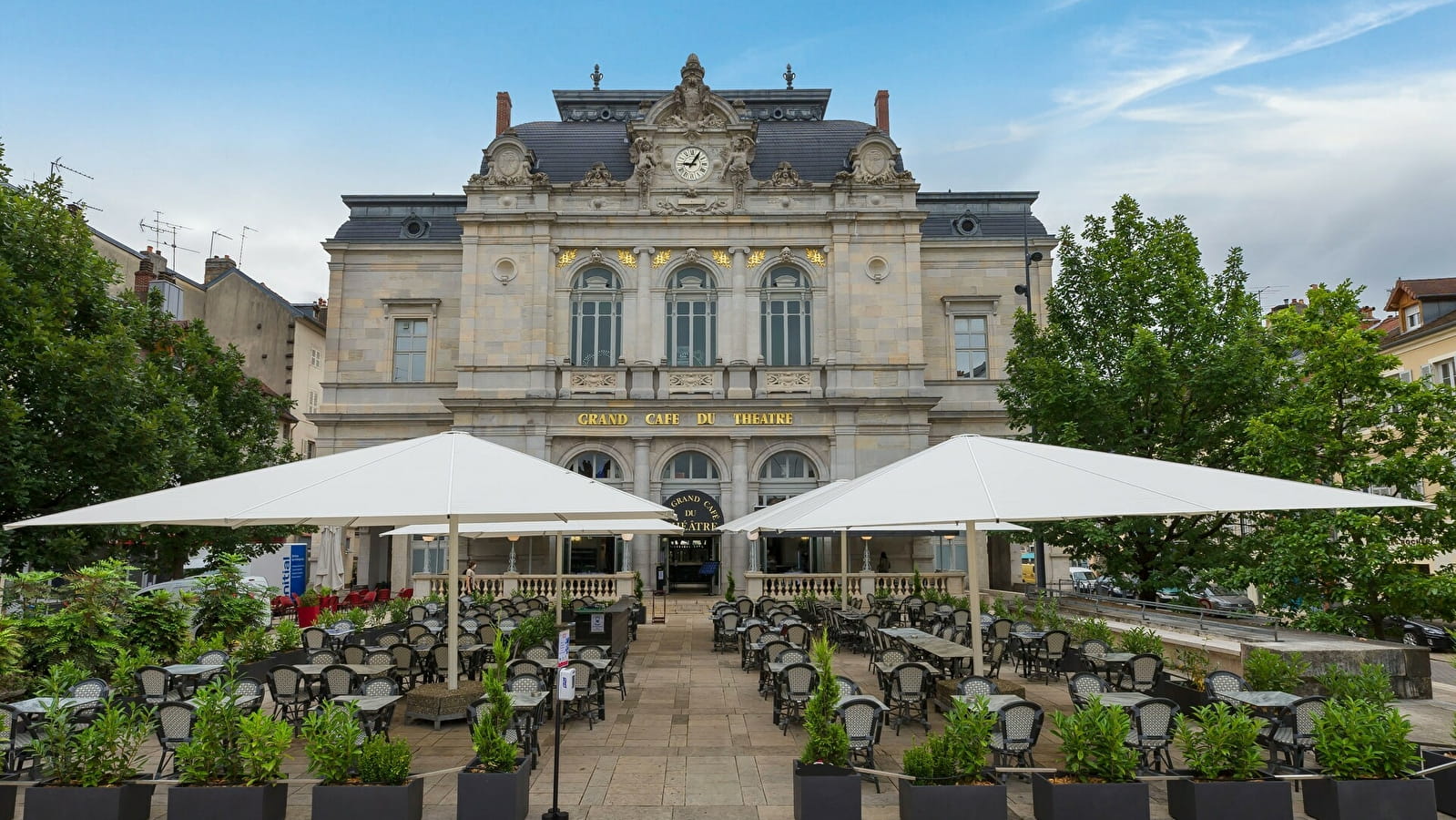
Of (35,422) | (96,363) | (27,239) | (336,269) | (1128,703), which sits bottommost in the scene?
(1128,703)

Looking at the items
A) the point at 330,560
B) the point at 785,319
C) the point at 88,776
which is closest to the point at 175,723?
the point at 88,776

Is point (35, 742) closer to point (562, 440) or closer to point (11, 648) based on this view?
point (11, 648)

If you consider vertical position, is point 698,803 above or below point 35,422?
below

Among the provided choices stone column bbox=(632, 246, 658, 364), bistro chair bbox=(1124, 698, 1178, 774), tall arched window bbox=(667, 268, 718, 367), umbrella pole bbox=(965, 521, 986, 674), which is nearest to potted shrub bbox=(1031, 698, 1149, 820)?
bistro chair bbox=(1124, 698, 1178, 774)

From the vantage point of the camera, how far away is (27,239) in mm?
18969

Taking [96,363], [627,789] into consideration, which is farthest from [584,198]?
[627,789]

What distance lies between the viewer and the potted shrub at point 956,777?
24.7 ft

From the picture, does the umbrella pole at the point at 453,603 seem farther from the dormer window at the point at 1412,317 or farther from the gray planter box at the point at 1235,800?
the dormer window at the point at 1412,317

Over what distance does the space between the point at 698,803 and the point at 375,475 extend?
5072 millimetres

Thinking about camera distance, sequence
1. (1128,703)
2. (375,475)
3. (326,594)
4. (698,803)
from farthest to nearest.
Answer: (326,594) < (375,475) < (1128,703) < (698,803)

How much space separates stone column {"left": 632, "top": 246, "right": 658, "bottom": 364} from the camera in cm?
3547

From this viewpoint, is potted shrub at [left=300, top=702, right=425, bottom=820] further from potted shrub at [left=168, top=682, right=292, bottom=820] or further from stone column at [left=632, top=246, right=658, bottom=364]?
stone column at [left=632, top=246, right=658, bottom=364]

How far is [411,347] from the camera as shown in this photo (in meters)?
38.4

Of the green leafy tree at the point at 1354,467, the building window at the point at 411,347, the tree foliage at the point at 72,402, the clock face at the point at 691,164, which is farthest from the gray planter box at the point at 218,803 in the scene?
the building window at the point at 411,347
